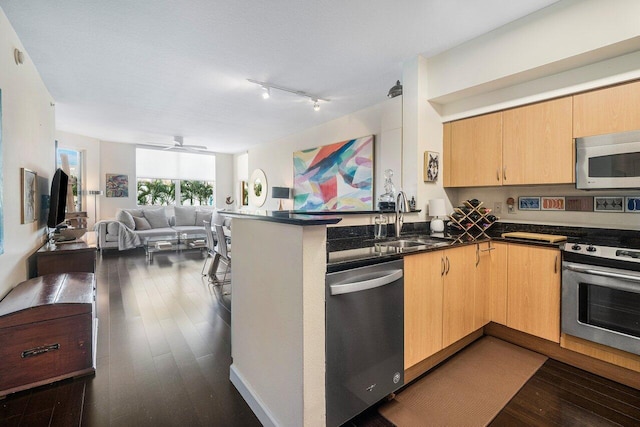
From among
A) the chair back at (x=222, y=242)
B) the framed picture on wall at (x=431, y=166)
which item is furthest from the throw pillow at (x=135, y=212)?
the framed picture on wall at (x=431, y=166)

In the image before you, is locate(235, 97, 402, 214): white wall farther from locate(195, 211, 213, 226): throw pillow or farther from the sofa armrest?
the sofa armrest

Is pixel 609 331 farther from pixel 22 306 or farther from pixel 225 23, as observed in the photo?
pixel 22 306

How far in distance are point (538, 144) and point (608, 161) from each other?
461 millimetres

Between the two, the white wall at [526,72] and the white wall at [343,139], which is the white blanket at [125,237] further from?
the white wall at [526,72]

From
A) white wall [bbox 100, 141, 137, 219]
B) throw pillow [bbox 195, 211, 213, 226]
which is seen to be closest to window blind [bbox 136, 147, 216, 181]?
white wall [bbox 100, 141, 137, 219]

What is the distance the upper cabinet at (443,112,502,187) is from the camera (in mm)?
2625

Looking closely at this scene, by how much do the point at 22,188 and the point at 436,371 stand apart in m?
3.68

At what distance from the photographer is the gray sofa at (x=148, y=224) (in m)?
5.96

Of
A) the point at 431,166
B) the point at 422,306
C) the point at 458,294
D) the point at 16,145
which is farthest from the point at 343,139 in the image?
the point at 16,145

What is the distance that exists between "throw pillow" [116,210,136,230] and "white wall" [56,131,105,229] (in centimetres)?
91

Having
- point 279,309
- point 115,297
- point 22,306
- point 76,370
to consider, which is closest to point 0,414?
point 76,370

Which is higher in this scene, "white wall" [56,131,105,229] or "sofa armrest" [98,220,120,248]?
"white wall" [56,131,105,229]

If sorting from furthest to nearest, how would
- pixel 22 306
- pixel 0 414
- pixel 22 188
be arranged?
1. pixel 22 188
2. pixel 22 306
3. pixel 0 414

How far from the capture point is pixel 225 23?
2.36m
